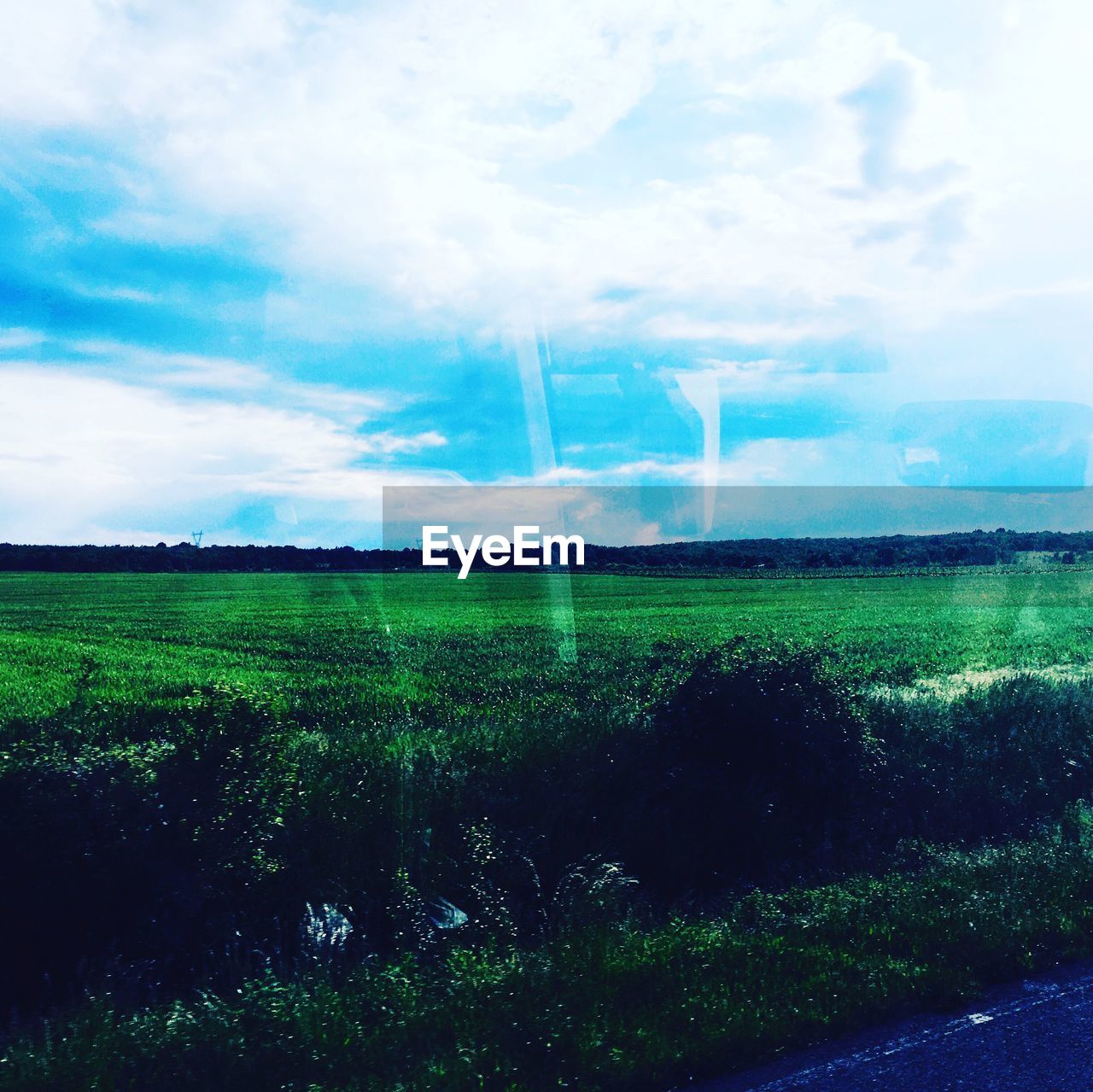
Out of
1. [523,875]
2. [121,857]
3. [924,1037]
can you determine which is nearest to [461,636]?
[523,875]

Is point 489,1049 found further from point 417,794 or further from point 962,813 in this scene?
point 962,813

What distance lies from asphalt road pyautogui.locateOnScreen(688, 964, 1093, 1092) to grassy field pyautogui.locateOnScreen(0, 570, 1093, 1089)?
209mm

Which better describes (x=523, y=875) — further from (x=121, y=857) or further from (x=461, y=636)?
(x=461, y=636)

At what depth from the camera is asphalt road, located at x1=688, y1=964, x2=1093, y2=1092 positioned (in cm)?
421

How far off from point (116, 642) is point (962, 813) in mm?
26815

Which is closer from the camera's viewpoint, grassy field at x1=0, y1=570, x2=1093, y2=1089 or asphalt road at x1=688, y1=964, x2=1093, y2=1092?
asphalt road at x1=688, y1=964, x2=1093, y2=1092

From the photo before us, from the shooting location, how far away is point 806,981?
17.6 ft

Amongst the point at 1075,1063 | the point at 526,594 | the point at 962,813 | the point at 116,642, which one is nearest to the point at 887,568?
the point at 526,594

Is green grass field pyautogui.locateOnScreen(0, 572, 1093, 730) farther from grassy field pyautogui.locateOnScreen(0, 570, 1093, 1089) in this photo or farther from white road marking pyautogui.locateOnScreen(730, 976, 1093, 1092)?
white road marking pyautogui.locateOnScreen(730, 976, 1093, 1092)

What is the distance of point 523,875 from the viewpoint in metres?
8.09

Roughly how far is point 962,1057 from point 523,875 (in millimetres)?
4290

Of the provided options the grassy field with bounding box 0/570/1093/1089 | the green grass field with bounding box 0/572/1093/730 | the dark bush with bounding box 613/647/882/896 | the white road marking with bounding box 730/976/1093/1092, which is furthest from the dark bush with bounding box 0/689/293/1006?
the white road marking with bounding box 730/976/1093/1092

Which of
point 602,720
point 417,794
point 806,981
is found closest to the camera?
point 806,981

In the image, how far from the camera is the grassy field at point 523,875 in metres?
4.80
